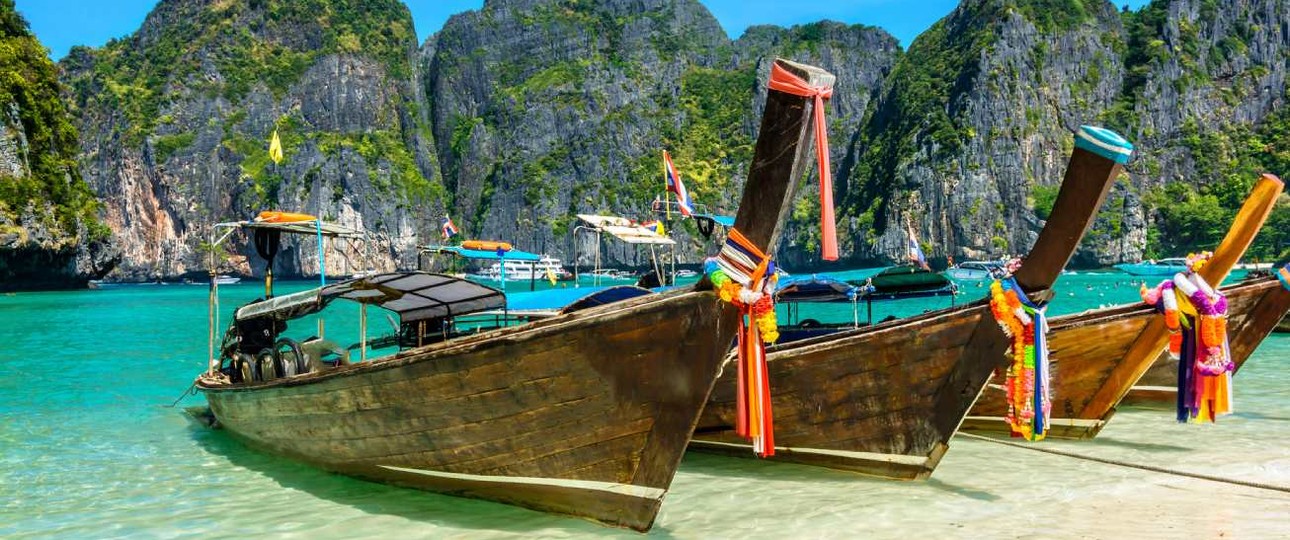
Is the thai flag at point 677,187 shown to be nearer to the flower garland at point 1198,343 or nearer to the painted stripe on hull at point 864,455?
the painted stripe on hull at point 864,455

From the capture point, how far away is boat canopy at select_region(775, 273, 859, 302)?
13.0 meters

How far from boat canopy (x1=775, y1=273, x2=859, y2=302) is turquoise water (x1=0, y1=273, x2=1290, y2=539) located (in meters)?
4.01

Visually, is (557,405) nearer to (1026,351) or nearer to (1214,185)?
(1026,351)

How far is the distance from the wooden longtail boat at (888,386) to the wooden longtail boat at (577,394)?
2255mm

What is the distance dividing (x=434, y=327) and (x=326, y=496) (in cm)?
424

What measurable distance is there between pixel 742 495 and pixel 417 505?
2.93 meters

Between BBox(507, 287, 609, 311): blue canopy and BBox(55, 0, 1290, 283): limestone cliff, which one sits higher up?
BBox(55, 0, 1290, 283): limestone cliff

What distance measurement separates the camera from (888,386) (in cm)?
702

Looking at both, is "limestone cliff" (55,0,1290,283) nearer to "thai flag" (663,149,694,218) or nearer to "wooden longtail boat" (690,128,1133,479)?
"thai flag" (663,149,694,218)

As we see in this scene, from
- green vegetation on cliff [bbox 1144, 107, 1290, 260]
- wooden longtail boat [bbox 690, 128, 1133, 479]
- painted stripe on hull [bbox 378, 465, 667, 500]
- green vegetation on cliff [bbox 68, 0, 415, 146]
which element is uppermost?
green vegetation on cliff [bbox 68, 0, 415, 146]

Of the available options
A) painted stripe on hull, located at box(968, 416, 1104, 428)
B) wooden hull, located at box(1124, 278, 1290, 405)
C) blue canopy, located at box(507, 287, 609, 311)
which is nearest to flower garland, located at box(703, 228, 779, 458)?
painted stripe on hull, located at box(968, 416, 1104, 428)

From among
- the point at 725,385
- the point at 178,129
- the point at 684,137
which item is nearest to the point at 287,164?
the point at 178,129

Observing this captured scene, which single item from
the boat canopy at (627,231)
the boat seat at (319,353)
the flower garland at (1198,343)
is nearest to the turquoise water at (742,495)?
the flower garland at (1198,343)

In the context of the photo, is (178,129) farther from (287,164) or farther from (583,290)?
(583,290)
